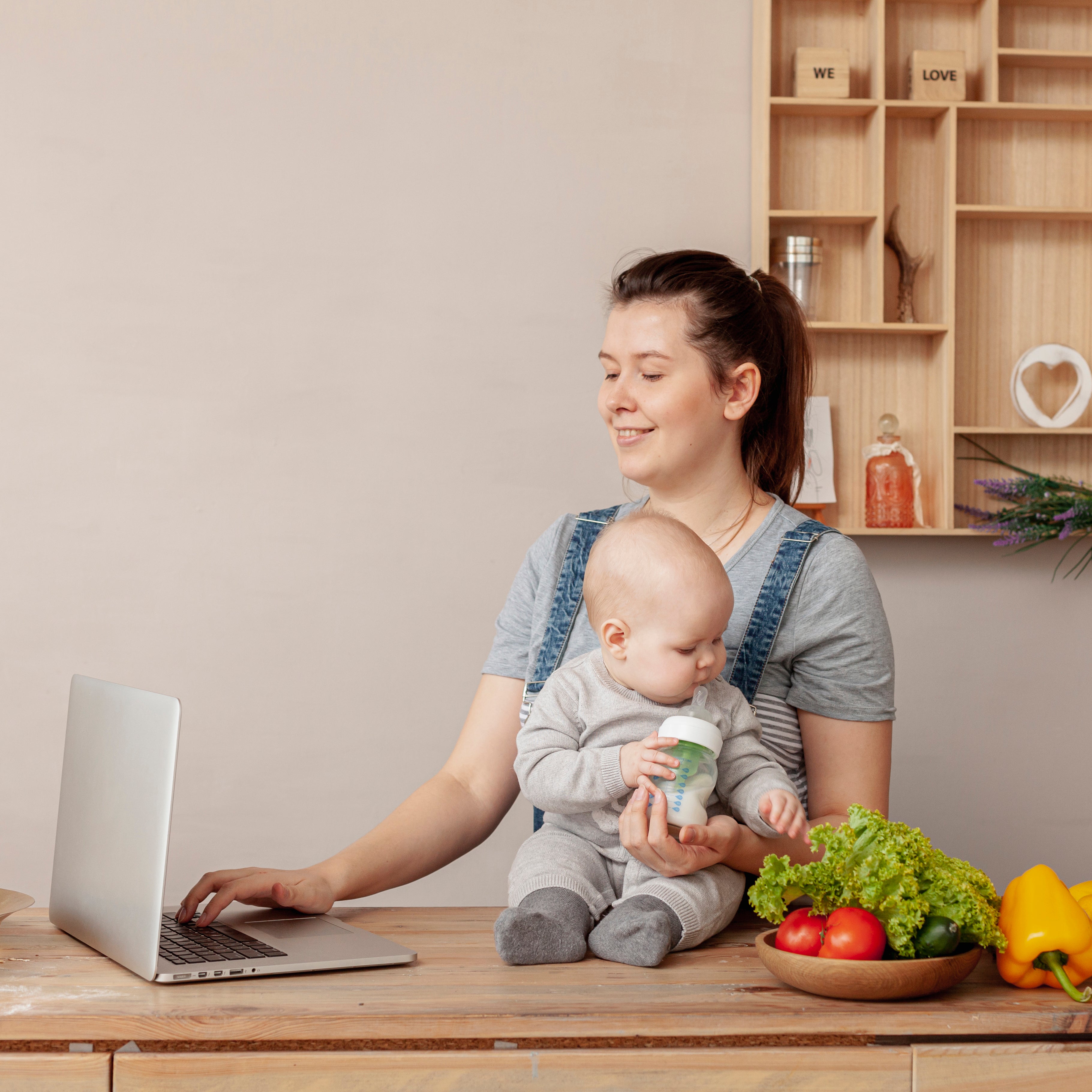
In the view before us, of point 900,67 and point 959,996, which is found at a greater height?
point 900,67

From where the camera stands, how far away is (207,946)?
3.51ft

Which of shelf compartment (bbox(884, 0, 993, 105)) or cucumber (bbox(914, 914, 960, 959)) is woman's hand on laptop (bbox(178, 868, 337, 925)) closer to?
cucumber (bbox(914, 914, 960, 959))

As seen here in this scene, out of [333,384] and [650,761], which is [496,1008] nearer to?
[650,761]

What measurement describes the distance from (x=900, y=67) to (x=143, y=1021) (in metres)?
2.66

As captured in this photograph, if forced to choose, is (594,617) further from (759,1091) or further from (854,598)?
(759,1091)

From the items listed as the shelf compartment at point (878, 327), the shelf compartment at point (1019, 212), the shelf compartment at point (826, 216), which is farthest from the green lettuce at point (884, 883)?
the shelf compartment at point (1019, 212)

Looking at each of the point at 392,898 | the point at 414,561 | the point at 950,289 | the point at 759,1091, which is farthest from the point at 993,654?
the point at 759,1091

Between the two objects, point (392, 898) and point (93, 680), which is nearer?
point (93, 680)

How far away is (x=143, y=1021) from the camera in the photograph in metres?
0.87

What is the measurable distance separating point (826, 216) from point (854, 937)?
6.50 ft

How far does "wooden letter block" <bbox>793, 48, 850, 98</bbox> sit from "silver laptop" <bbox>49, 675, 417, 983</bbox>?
2167 mm

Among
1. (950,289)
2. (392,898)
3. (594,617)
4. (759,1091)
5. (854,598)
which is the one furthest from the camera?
(392,898)

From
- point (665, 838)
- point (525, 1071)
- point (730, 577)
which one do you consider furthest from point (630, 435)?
point (525, 1071)

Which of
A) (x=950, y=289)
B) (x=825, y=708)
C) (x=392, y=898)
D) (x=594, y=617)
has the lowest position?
(x=392, y=898)
